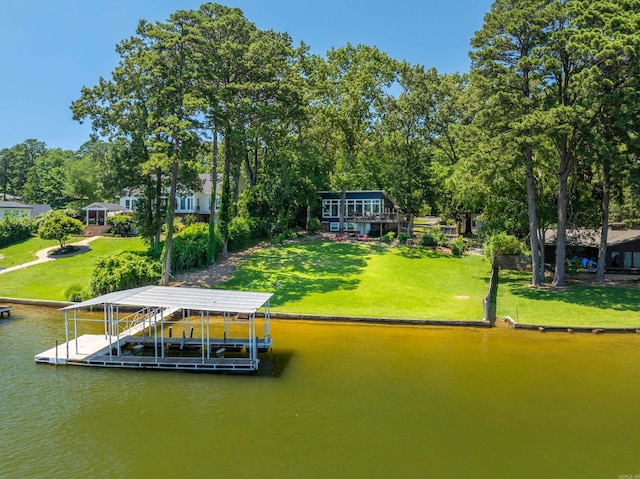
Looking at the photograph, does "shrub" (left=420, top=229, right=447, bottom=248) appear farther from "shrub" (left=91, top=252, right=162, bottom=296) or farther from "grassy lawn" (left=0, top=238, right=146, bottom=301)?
"grassy lawn" (left=0, top=238, right=146, bottom=301)

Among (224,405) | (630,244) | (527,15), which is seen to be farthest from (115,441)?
(630,244)

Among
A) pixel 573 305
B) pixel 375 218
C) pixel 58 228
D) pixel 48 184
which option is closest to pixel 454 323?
pixel 573 305

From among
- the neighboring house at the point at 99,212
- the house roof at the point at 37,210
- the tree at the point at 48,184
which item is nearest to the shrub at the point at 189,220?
the neighboring house at the point at 99,212

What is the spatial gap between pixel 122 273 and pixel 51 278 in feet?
29.6

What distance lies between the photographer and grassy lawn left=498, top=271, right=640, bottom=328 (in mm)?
22625

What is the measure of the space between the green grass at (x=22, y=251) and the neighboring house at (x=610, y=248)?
44.4 m

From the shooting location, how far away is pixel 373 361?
17.1 m

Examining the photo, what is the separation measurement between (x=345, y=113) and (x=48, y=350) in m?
33.7

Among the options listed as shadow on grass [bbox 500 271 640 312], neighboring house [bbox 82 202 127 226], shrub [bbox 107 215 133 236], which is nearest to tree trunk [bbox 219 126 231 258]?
shrub [bbox 107 215 133 236]

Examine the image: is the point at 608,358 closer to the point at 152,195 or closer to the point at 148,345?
the point at 148,345

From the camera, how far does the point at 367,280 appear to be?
31000mm

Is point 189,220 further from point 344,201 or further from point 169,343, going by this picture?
point 169,343

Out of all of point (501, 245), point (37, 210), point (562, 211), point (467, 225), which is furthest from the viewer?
point (37, 210)

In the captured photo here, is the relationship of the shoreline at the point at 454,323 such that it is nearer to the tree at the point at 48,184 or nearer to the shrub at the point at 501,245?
the shrub at the point at 501,245
